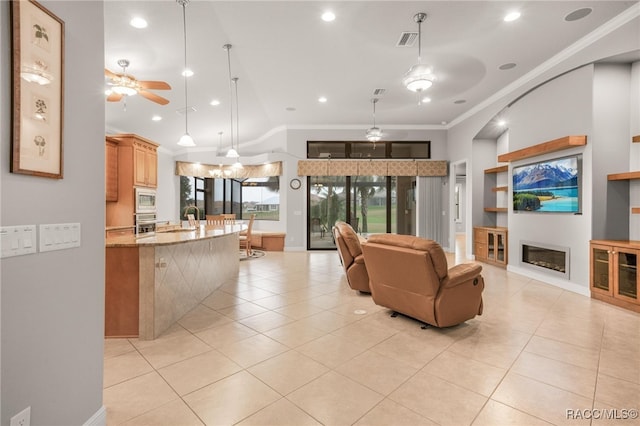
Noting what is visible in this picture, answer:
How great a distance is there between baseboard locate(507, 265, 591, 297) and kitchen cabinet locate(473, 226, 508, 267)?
15.6 inches

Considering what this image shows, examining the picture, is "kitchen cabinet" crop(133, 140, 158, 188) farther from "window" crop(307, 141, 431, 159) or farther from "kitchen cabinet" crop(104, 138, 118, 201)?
"window" crop(307, 141, 431, 159)

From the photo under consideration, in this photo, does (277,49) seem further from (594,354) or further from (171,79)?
(594,354)

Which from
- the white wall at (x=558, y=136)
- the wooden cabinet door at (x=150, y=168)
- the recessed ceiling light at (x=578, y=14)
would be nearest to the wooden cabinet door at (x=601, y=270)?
the white wall at (x=558, y=136)

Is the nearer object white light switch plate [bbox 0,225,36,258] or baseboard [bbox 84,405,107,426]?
white light switch plate [bbox 0,225,36,258]

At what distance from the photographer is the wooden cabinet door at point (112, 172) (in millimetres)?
5695

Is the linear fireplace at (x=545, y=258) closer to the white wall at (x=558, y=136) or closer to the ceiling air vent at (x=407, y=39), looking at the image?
the white wall at (x=558, y=136)

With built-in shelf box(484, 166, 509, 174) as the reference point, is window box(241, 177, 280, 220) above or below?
below

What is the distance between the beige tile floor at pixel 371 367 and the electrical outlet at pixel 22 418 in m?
0.57

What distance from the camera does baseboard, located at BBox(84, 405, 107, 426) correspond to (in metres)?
1.51

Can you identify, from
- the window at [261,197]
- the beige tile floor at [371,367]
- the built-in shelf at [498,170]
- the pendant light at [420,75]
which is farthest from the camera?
the window at [261,197]

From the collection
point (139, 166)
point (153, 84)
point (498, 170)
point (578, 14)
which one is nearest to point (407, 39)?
point (578, 14)

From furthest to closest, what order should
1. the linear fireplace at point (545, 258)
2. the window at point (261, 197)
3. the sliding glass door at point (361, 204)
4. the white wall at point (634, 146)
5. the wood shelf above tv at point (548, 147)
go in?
the window at point (261, 197) < the sliding glass door at point (361, 204) < the linear fireplace at point (545, 258) < the wood shelf above tv at point (548, 147) < the white wall at point (634, 146)

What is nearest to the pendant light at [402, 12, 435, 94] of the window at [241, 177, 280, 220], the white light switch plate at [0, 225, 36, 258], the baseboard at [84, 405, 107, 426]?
the white light switch plate at [0, 225, 36, 258]

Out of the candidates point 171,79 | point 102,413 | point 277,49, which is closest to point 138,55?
point 171,79
